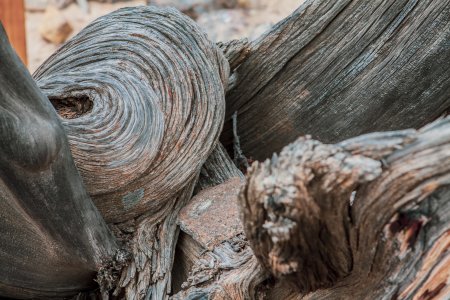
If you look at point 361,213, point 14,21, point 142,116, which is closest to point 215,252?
point 142,116

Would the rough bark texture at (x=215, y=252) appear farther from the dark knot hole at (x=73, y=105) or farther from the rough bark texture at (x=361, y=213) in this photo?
the dark knot hole at (x=73, y=105)

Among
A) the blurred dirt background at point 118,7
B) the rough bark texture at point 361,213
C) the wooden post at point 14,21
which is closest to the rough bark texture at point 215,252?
the rough bark texture at point 361,213

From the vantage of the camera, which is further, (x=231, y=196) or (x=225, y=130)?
(x=225, y=130)

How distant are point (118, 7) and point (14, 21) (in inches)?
93.3

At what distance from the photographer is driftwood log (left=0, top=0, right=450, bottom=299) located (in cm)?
73

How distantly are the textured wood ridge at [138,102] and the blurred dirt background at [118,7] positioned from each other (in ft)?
10.1

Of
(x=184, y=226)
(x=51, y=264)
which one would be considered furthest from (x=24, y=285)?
(x=184, y=226)

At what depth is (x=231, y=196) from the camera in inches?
47.6

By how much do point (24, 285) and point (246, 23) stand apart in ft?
11.6

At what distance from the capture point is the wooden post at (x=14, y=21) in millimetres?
2238

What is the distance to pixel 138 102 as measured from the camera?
3.66 feet

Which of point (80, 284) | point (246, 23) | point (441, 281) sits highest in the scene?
point (246, 23)

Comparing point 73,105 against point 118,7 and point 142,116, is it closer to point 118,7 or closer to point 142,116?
point 142,116

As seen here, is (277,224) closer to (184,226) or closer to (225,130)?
(184,226)
